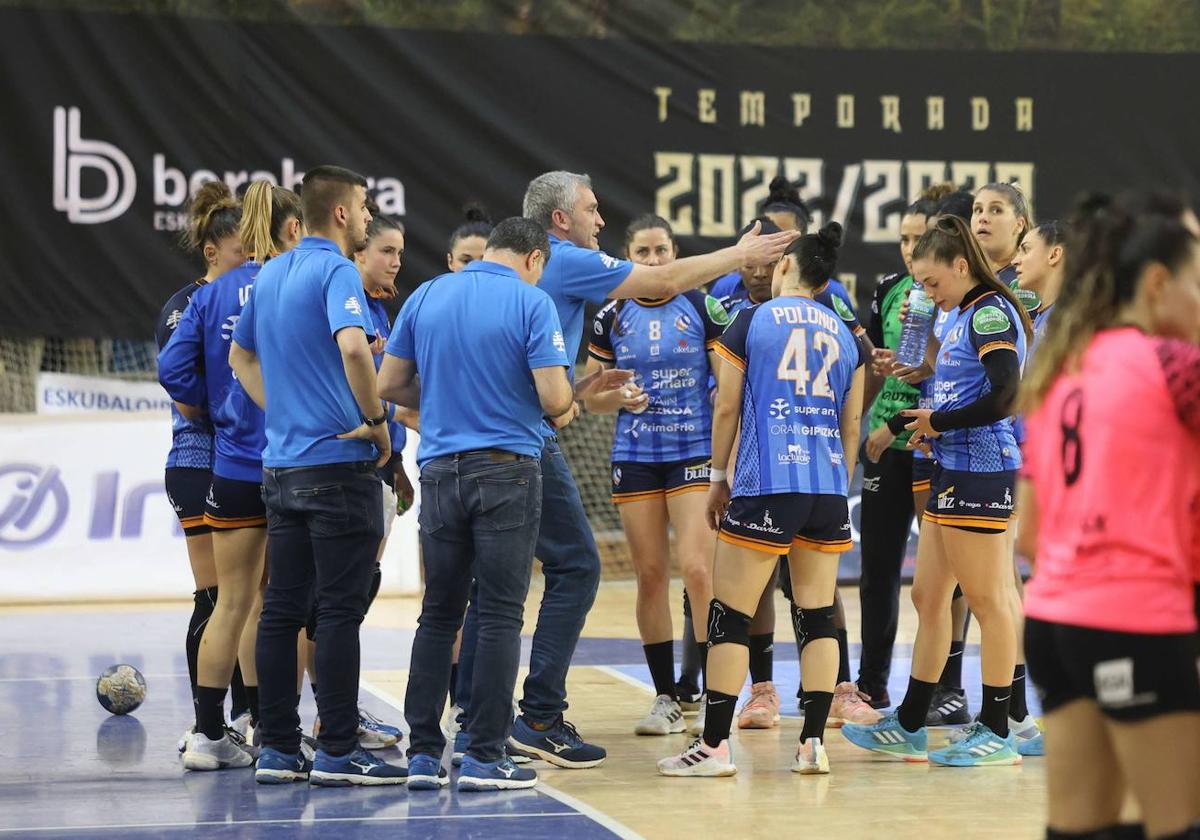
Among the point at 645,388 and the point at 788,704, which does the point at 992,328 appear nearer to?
Answer: the point at 645,388

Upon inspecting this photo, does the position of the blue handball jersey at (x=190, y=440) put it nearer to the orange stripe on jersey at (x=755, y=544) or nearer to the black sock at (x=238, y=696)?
the black sock at (x=238, y=696)

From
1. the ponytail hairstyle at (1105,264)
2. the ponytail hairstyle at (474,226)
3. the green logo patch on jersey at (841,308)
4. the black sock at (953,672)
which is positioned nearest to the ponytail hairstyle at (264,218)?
the ponytail hairstyle at (474,226)

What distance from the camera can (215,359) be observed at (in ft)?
20.4

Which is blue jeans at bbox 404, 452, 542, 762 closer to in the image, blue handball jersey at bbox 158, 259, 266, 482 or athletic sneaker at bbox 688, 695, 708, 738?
blue handball jersey at bbox 158, 259, 266, 482

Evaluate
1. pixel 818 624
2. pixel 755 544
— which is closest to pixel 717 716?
pixel 818 624

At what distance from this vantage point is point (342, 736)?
18.8 feet

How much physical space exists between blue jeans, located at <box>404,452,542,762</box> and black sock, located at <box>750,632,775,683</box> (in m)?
1.78

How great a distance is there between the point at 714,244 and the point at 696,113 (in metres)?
1.09

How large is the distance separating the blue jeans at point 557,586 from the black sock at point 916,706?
129 centimetres

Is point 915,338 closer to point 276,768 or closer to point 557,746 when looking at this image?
point 557,746

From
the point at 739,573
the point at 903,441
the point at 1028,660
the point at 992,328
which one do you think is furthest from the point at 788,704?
the point at 1028,660

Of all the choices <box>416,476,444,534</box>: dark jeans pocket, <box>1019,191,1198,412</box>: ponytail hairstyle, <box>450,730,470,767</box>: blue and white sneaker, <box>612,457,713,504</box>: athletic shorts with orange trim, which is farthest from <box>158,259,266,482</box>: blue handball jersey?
<box>1019,191,1198,412</box>: ponytail hairstyle

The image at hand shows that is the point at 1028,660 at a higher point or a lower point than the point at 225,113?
lower

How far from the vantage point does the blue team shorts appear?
252 inches
